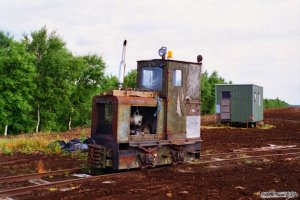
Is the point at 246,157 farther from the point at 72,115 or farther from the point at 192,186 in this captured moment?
the point at 72,115

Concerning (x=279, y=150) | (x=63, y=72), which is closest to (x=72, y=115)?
(x=63, y=72)

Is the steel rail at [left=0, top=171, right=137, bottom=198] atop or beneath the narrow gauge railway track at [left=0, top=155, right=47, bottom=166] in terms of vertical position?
beneath

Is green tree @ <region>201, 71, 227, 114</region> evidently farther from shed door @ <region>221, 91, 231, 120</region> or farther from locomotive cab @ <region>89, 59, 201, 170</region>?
locomotive cab @ <region>89, 59, 201, 170</region>

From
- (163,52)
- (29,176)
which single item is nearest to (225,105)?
(163,52)

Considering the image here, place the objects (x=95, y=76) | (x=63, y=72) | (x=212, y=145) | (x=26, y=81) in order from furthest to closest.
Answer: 1. (x=95, y=76)
2. (x=63, y=72)
3. (x=26, y=81)
4. (x=212, y=145)

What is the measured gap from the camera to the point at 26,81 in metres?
33.7

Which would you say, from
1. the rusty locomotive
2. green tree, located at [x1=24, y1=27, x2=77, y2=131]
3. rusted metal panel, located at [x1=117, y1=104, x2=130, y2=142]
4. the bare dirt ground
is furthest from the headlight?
green tree, located at [x1=24, y1=27, x2=77, y2=131]

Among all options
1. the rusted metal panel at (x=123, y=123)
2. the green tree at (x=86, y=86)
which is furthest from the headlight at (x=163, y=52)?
the green tree at (x=86, y=86)

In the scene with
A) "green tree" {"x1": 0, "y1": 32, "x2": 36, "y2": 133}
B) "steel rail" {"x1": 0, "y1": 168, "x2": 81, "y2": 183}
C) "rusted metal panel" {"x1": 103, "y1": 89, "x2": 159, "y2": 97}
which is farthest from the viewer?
"green tree" {"x1": 0, "y1": 32, "x2": 36, "y2": 133}

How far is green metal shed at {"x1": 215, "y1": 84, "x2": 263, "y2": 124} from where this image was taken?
90.3ft

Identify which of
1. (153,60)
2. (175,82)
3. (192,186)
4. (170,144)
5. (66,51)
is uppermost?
(66,51)

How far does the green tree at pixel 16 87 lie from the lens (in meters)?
32.1

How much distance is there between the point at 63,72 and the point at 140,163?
95.8ft

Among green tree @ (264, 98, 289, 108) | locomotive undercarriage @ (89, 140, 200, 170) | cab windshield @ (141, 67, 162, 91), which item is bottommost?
locomotive undercarriage @ (89, 140, 200, 170)
